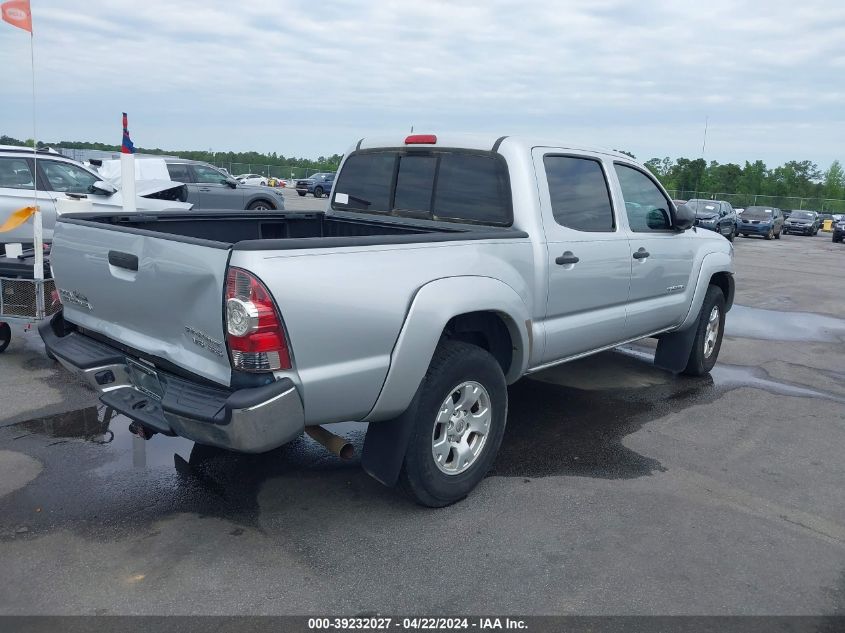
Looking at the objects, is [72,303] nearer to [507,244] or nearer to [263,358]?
[263,358]

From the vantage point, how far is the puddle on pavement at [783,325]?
9.09m

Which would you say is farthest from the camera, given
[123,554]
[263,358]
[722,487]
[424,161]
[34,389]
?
[34,389]

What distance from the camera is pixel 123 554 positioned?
333 cm

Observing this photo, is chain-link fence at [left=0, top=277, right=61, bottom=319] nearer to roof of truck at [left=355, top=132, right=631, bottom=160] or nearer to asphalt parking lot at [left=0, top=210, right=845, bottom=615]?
asphalt parking lot at [left=0, top=210, right=845, bottom=615]

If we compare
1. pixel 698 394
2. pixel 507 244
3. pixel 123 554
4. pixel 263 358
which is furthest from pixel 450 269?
pixel 698 394

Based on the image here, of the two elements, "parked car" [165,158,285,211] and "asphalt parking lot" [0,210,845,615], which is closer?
"asphalt parking lot" [0,210,845,615]

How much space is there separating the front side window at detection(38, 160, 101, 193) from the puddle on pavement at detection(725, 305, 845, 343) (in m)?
9.37

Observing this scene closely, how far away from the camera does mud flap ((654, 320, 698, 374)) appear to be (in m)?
6.50

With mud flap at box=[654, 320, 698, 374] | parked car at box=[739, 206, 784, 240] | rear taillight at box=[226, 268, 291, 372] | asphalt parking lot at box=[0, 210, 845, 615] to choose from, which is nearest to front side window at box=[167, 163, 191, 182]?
asphalt parking lot at box=[0, 210, 845, 615]

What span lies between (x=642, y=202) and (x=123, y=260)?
3.85m

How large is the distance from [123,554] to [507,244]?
2.52 metres

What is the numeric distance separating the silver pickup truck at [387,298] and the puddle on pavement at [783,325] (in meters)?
4.14

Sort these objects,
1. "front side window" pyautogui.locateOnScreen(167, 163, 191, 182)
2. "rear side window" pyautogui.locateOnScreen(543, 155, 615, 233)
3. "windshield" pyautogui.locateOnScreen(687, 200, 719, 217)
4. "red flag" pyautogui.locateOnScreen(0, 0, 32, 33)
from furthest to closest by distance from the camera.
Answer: "windshield" pyautogui.locateOnScreen(687, 200, 719, 217), "front side window" pyautogui.locateOnScreen(167, 163, 191, 182), "red flag" pyautogui.locateOnScreen(0, 0, 32, 33), "rear side window" pyautogui.locateOnScreen(543, 155, 615, 233)

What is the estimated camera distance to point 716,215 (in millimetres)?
27141
